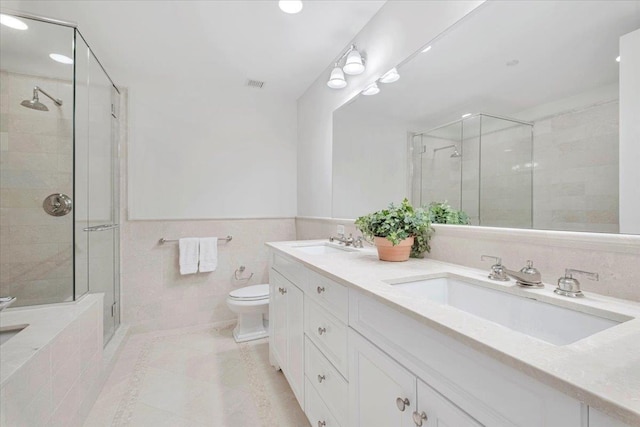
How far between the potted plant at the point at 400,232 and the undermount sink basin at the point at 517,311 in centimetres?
25

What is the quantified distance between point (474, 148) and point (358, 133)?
0.94 m

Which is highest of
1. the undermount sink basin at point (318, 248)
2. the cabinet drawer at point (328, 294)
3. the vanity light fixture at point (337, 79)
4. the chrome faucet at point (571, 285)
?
the vanity light fixture at point (337, 79)

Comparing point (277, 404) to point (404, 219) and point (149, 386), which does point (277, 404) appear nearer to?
point (149, 386)

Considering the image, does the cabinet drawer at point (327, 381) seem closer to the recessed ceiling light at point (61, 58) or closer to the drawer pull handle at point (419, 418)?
the drawer pull handle at point (419, 418)

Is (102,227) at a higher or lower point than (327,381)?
higher

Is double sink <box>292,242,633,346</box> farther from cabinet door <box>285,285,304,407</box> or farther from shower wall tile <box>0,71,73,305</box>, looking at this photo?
shower wall tile <box>0,71,73,305</box>

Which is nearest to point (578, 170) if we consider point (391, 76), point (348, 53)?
point (391, 76)

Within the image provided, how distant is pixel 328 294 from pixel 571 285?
2.51 feet

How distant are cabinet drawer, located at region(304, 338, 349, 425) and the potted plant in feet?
1.74

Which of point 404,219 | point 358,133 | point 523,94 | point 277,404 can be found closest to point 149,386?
point 277,404

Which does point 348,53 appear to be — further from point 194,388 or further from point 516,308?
point 194,388

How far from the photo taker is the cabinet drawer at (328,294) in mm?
1015

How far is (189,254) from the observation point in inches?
101

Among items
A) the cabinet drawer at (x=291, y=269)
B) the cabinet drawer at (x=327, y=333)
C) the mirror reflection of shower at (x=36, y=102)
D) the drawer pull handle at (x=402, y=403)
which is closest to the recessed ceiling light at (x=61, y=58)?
the mirror reflection of shower at (x=36, y=102)
